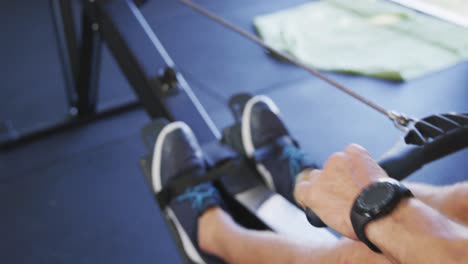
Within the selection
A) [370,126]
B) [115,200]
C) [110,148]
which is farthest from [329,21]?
[115,200]

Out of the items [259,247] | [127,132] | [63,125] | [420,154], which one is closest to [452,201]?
[420,154]

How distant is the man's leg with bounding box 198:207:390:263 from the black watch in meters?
0.17

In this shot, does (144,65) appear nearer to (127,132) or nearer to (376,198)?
(127,132)

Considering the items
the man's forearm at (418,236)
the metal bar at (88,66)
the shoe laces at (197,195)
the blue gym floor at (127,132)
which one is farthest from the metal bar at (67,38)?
the man's forearm at (418,236)

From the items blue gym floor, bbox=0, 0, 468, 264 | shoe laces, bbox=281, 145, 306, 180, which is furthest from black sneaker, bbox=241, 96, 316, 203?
blue gym floor, bbox=0, 0, 468, 264

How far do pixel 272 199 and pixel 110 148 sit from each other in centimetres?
89

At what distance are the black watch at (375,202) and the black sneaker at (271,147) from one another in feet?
1.73

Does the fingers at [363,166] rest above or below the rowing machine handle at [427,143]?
above

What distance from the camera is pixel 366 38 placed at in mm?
2080

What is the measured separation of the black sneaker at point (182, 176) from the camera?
1.04 meters

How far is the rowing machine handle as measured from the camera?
736 millimetres

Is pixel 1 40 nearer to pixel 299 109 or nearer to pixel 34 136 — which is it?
pixel 34 136

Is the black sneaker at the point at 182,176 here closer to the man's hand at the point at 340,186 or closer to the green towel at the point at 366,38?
the man's hand at the point at 340,186

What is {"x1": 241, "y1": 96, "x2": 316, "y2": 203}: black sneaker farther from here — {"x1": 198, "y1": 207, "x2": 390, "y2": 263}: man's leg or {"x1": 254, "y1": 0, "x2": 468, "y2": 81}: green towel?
{"x1": 254, "y1": 0, "x2": 468, "y2": 81}: green towel
